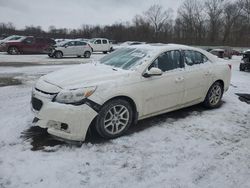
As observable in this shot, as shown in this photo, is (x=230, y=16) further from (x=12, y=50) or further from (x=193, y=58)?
(x=193, y=58)

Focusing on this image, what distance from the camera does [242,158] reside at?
411 cm

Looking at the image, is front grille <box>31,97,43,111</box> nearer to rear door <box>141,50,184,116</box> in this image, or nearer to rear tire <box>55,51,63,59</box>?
rear door <box>141,50,184,116</box>

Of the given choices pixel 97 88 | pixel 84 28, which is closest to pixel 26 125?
pixel 97 88

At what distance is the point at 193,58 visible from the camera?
239 inches

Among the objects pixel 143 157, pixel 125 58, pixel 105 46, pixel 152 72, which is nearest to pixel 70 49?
pixel 105 46

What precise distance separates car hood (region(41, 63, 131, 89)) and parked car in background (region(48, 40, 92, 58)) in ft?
59.7

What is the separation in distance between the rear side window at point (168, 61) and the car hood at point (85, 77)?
74cm

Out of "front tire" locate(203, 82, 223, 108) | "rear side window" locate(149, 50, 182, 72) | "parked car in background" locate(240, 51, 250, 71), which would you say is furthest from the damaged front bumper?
"parked car in background" locate(240, 51, 250, 71)

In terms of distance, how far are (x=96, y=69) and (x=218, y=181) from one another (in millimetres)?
2832

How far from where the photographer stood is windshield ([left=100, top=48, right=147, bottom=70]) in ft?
17.0

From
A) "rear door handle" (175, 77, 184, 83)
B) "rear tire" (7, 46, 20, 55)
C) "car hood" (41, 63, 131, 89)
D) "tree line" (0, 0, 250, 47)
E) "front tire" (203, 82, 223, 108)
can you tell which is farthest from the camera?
"tree line" (0, 0, 250, 47)

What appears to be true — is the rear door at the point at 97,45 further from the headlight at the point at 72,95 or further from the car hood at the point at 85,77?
the headlight at the point at 72,95

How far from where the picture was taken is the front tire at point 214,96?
646cm

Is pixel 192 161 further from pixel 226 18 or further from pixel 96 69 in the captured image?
pixel 226 18
